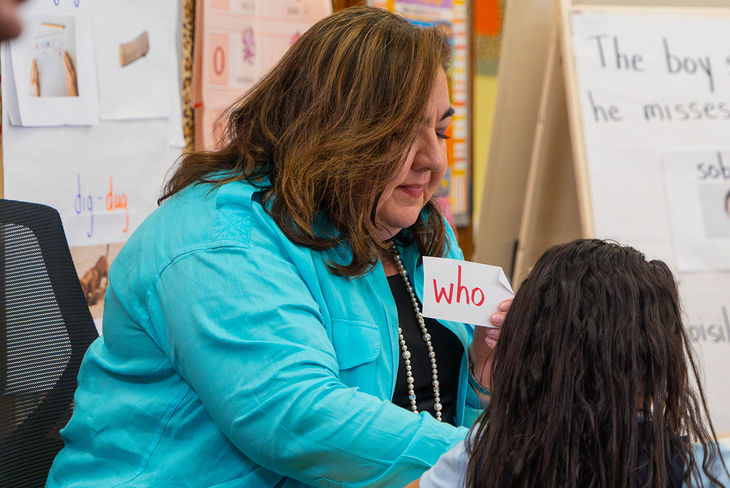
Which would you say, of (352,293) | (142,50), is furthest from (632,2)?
(352,293)

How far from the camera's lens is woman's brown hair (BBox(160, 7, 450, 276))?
1.21 metres

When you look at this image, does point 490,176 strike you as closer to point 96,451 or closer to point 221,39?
point 221,39

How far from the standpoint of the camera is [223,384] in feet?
3.38

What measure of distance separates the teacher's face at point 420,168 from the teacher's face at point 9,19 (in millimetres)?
975

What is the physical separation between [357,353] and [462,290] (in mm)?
193

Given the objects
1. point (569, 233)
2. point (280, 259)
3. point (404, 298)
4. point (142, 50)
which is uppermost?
point (142, 50)

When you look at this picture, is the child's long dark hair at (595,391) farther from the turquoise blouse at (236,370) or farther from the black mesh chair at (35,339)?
the black mesh chair at (35,339)

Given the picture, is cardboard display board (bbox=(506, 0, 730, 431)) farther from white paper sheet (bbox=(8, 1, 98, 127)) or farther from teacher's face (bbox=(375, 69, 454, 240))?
white paper sheet (bbox=(8, 1, 98, 127))

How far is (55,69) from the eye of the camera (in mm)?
1789

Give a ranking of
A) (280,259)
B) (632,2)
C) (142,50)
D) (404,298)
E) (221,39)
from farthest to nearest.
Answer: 1. (632,2)
2. (221,39)
3. (142,50)
4. (404,298)
5. (280,259)

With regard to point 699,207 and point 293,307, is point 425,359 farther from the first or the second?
point 699,207

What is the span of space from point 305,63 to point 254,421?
1.84ft

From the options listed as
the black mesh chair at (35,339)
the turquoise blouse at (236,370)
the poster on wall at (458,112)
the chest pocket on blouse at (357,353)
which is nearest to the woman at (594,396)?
the turquoise blouse at (236,370)

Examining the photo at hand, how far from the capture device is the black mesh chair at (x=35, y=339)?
1202 millimetres
